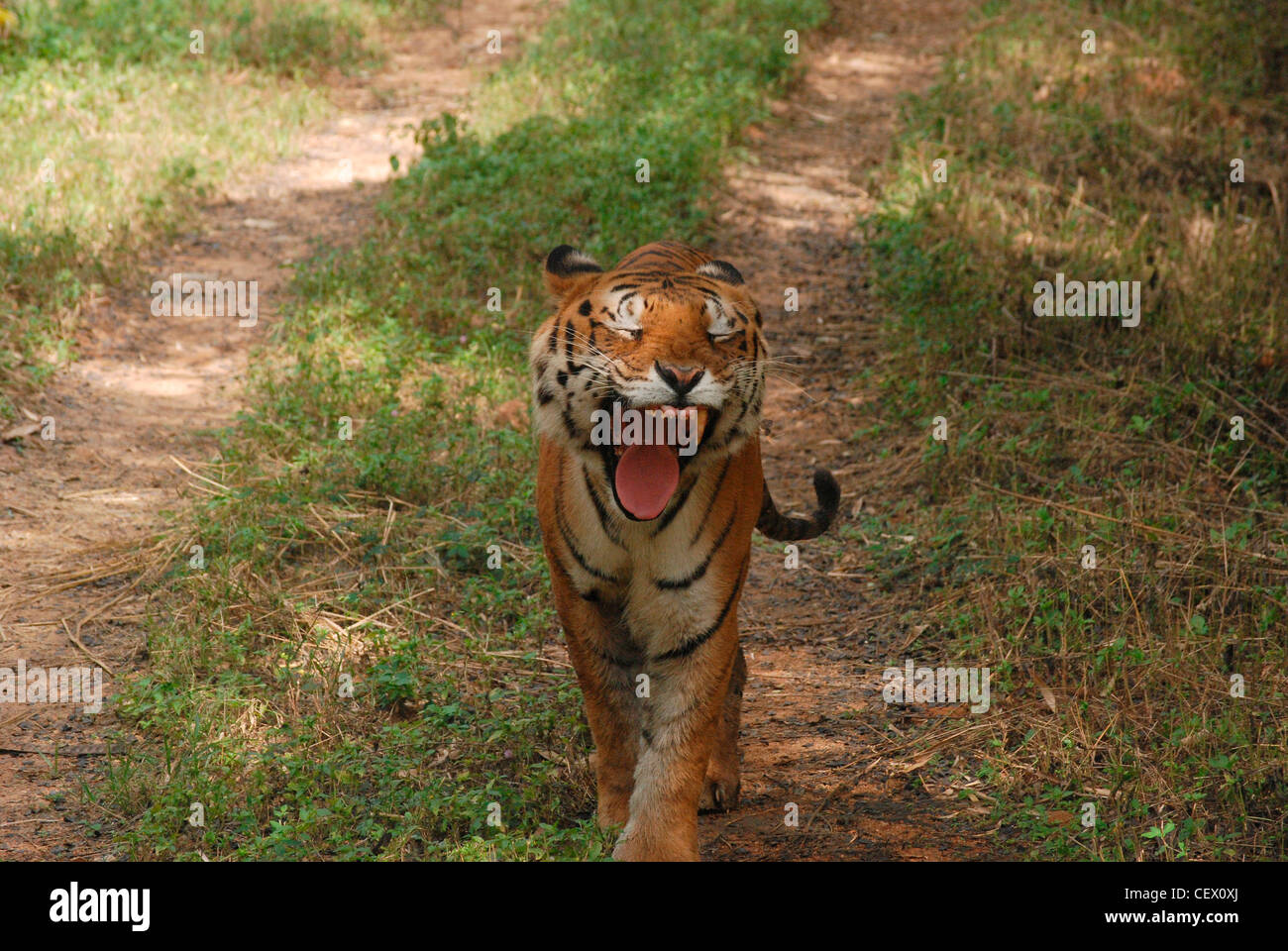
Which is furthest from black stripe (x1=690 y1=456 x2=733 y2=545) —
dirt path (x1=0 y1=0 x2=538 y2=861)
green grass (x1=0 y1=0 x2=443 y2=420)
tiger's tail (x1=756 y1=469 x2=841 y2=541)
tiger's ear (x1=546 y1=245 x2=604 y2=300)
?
green grass (x1=0 y1=0 x2=443 y2=420)

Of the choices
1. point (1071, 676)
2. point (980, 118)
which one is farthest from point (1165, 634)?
point (980, 118)

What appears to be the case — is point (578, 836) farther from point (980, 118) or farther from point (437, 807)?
point (980, 118)

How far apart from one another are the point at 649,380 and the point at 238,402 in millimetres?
4294

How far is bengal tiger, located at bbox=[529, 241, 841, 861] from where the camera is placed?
3451mm

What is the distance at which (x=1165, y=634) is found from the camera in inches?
186

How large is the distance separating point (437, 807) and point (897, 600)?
2.43 meters

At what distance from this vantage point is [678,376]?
10.9 feet

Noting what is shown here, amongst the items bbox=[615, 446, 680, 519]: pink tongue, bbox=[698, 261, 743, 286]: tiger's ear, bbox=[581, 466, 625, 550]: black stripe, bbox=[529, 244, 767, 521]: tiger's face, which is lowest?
bbox=[581, 466, 625, 550]: black stripe

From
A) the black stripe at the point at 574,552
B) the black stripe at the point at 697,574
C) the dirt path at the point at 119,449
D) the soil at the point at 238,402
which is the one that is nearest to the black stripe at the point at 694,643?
the black stripe at the point at 697,574

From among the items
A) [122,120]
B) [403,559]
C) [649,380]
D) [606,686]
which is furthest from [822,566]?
[122,120]

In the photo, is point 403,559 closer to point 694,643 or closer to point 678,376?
point 694,643

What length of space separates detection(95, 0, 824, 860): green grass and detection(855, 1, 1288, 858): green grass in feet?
5.29

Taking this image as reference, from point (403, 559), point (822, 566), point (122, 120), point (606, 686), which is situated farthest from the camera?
point (122, 120)

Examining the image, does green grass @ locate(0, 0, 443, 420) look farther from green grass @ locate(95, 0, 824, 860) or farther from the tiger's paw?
the tiger's paw
